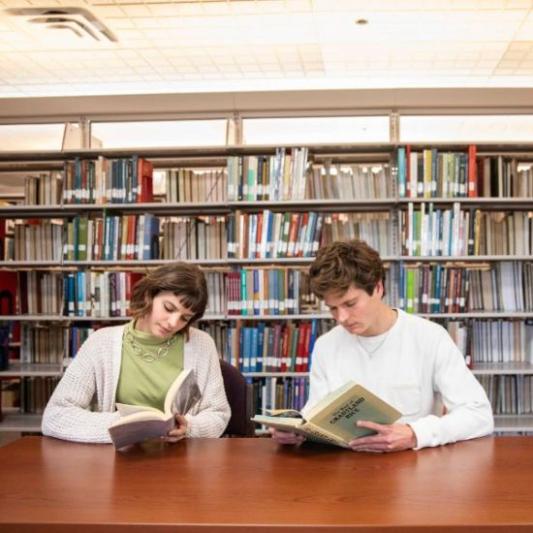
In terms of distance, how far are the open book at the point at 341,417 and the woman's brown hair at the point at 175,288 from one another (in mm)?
554

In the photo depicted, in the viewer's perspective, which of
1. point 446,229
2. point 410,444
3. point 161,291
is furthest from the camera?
point 446,229

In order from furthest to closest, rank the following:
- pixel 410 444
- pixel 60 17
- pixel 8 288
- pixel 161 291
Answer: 1. pixel 8 288
2. pixel 60 17
3. pixel 161 291
4. pixel 410 444

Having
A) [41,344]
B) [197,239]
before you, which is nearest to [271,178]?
[197,239]

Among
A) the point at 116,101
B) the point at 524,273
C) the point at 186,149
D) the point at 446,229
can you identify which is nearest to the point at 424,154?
the point at 446,229

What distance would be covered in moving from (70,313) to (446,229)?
2.31 meters

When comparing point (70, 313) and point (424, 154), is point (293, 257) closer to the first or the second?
point (424, 154)

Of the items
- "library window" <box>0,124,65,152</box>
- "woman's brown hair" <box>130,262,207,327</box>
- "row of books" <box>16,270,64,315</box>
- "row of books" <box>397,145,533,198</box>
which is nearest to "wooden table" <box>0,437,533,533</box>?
"woman's brown hair" <box>130,262,207,327</box>

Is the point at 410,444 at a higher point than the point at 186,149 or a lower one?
lower

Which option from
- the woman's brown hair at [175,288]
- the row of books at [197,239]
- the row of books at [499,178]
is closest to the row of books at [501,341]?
the row of books at [499,178]

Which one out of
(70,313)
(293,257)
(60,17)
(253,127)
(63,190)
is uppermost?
(60,17)

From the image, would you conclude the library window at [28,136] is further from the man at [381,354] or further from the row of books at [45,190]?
the man at [381,354]

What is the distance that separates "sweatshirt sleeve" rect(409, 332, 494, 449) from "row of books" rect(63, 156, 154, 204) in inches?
100

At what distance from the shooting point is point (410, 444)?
1.64 m

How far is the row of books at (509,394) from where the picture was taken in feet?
13.0
